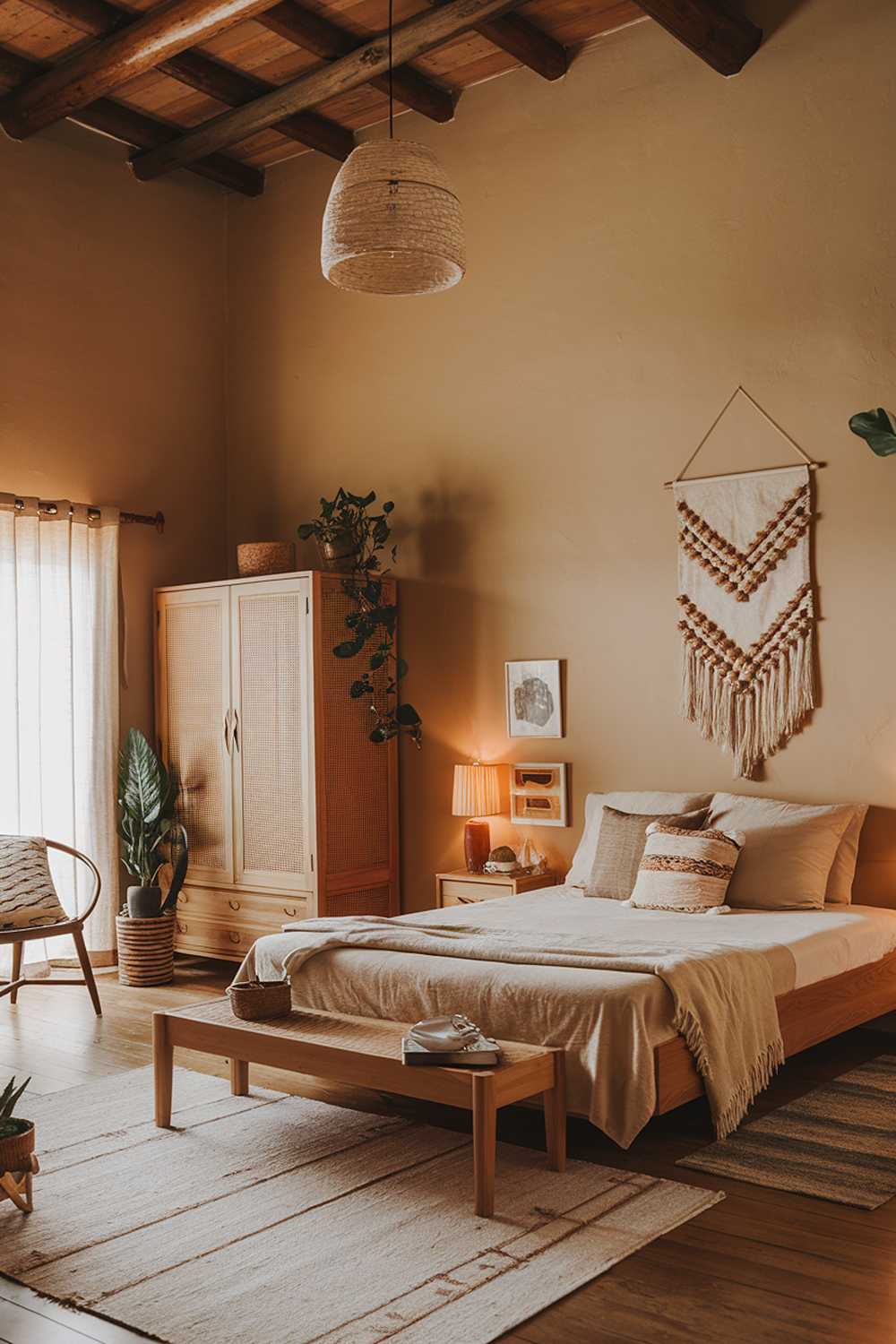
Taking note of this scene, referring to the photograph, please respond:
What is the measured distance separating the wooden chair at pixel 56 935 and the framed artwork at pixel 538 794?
1785mm

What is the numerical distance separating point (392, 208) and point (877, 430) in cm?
194

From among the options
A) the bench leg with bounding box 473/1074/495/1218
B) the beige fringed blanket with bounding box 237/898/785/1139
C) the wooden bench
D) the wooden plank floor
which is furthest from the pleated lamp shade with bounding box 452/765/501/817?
the bench leg with bounding box 473/1074/495/1218

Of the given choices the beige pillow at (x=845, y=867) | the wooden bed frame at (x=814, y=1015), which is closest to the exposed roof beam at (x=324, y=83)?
the beige pillow at (x=845, y=867)

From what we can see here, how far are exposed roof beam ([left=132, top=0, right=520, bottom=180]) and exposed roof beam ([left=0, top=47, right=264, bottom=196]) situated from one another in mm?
100

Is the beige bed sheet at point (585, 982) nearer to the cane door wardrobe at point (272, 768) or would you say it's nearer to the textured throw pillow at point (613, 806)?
the textured throw pillow at point (613, 806)

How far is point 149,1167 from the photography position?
3.37 metres

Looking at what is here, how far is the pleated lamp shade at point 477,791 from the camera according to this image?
5.57m

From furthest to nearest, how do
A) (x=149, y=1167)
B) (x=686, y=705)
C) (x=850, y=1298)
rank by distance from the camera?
(x=686, y=705), (x=149, y=1167), (x=850, y=1298)

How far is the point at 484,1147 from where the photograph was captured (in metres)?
2.97

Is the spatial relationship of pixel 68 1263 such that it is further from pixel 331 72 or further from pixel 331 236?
pixel 331 72

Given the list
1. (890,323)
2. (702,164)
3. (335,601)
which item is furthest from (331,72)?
(890,323)

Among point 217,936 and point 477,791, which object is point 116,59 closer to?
point 477,791

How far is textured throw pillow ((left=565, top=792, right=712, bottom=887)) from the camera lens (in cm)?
495

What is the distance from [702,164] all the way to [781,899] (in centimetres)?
289
